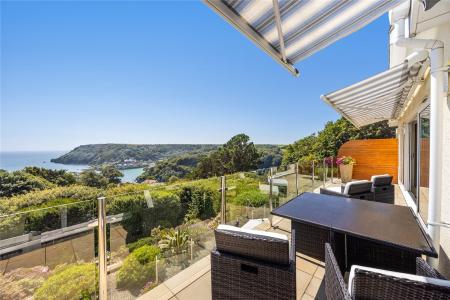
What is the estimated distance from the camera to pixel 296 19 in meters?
2.25

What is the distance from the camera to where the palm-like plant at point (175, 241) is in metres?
3.00

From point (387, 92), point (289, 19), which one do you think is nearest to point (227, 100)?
point (387, 92)

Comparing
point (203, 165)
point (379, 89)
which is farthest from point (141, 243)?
point (203, 165)

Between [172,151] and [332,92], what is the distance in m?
41.6

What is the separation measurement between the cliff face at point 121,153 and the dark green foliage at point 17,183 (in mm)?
12493

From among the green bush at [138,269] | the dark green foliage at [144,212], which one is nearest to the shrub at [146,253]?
the green bush at [138,269]

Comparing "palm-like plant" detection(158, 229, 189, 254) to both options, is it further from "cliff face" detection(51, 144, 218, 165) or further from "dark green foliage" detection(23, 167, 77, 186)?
"cliff face" detection(51, 144, 218, 165)

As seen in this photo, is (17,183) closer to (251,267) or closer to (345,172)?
(345,172)

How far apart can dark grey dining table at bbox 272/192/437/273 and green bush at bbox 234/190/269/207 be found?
1.27 m

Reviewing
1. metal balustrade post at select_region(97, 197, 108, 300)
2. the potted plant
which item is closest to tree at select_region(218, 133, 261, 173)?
the potted plant

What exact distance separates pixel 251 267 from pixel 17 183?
34675mm

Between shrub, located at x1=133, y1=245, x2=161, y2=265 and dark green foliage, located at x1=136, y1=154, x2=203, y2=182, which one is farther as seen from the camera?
dark green foliage, located at x1=136, y1=154, x2=203, y2=182

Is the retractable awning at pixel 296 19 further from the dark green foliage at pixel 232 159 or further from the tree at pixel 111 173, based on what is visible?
the tree at pixel 111 173

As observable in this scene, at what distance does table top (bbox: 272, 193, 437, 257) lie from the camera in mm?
1957
